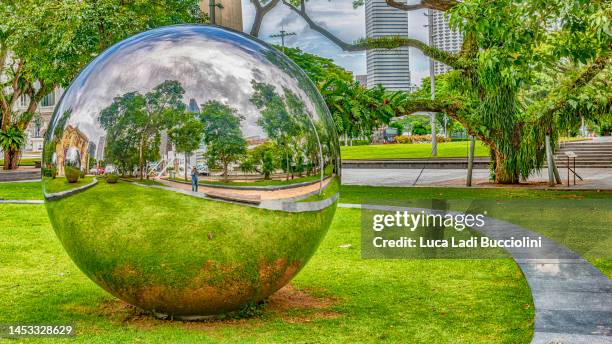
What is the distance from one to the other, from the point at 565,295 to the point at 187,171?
432 centimetres

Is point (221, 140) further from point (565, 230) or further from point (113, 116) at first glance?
point (565, 230)

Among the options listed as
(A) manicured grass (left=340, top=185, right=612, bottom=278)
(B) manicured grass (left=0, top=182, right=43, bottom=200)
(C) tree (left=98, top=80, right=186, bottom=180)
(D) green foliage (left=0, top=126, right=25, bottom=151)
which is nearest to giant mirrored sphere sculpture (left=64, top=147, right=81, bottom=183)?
(C) tree (left=98, top=80, right=186, bottom=180)

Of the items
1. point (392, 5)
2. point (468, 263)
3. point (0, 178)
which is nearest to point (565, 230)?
point (468, 263)

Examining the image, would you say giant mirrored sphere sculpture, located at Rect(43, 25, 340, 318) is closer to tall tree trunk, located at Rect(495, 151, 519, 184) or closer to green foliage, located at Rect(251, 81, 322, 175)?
green foliage, located at Rect(251, 81, 322, 175)

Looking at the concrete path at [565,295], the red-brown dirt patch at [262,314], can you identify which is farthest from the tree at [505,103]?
the red-brown dirt patch at [262,314]

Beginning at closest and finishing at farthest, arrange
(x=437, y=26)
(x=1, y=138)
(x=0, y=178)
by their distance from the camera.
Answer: (x=0, y=178), (x=1, y=138), (x=437, y=26)

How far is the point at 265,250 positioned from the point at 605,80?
18.7 metres

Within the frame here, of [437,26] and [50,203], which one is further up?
[437,26]

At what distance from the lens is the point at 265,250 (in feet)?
19.7

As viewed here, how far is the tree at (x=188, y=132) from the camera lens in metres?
5.81

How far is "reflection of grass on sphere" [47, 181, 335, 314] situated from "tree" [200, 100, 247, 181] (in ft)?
1.26

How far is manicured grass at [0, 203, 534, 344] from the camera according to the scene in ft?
20.6

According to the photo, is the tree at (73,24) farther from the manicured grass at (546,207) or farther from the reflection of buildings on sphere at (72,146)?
the reflection of buildings on sphere at (72,146)

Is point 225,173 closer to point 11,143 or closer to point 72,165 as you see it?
point 72,165
